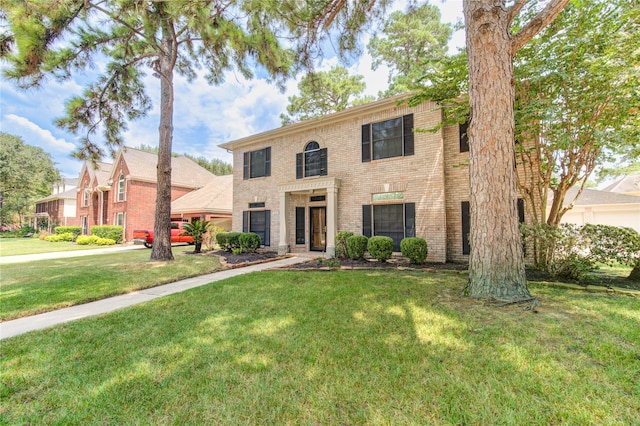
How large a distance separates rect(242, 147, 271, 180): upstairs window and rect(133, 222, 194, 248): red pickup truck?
264 inches

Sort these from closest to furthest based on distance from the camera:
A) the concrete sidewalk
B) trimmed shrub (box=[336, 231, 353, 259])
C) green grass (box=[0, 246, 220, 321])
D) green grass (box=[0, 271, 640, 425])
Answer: green grass (box=[0, 271, 640, 425])
the concrete sidewalk
green grass (box=[0, 246, 220, 321])
trimmed shrub (box=[336, 231, 353, 259])

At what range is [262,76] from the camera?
787 centimetres

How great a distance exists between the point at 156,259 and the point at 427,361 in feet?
32.7

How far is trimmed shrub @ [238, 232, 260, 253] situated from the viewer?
1181cm

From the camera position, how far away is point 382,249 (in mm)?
8805

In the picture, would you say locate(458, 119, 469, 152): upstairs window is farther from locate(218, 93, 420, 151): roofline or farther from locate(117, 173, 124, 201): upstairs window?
locate(117, 173, 124, 201): upstairs window

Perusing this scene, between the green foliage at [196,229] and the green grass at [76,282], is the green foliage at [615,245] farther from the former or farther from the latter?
the green foliage at [196,229]

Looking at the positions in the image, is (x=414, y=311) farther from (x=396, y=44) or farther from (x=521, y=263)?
(x=396, y=44)

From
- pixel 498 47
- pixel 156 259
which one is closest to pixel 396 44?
pixel 498 47

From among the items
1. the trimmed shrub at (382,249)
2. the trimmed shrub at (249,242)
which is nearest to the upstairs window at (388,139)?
the trimmed shrub at (382,249)

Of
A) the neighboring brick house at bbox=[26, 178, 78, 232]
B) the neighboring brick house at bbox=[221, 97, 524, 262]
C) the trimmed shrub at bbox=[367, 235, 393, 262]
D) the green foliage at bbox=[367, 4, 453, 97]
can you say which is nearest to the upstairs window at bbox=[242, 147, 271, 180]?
the neighboring brick house at bbox=[221, 97, 524, 262]

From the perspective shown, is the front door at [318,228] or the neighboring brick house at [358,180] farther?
the front door at [318,228]

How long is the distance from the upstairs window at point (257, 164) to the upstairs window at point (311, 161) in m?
1.83

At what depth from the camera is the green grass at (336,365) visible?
1968 millimetres
